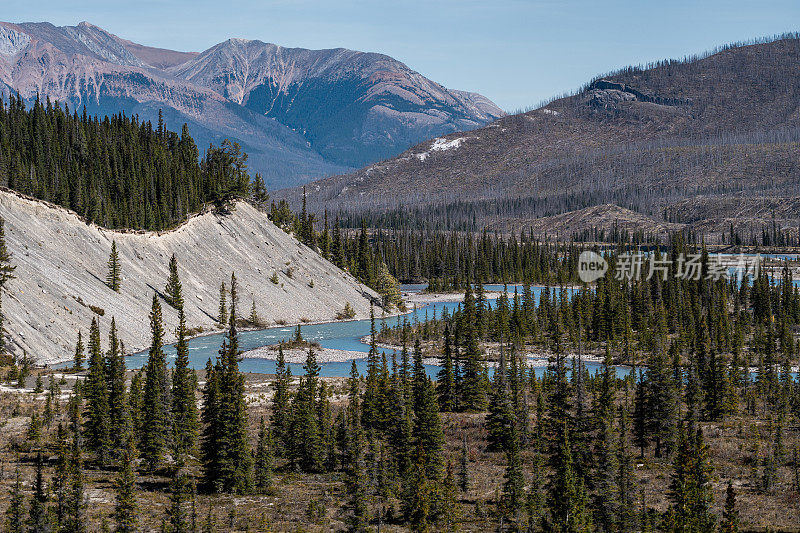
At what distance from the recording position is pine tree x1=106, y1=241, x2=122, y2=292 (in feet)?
340

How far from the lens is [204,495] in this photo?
142 feet

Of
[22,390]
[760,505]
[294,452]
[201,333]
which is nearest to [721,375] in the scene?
[760,505]

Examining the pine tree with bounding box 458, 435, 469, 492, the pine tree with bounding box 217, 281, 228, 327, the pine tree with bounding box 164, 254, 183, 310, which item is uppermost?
the pine tree with bounding box 164, 254, 183, 310

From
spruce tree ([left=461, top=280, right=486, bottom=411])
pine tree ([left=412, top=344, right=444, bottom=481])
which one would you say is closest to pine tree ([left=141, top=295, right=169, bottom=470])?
pine tree ([left=412, top=344, right=444, bottom=481])

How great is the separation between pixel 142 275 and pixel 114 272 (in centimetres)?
755

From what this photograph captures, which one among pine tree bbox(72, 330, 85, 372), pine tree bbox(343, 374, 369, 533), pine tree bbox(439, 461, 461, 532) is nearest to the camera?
pine tree bbox(343, 374, 369, 533)

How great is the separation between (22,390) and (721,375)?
53.7 meters

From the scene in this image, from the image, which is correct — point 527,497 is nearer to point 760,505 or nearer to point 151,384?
point 760,505

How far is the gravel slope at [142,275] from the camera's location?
88.0m

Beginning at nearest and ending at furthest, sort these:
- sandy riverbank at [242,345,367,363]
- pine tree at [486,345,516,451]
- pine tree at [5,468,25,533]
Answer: pine tree at [5,468,25,533], pine tree at [486,345,516,451], sandy riverbank at [242,345,367,363]

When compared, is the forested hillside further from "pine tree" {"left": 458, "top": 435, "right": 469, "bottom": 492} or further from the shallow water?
"pine tree" {"left": 458, "top": 435, "right": 469, "bottom": 492}

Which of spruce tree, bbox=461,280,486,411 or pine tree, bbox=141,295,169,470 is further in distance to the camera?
spruce tree, bbox=461,280,486,411

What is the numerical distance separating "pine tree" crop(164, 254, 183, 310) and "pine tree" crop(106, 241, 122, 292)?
21.9 ft

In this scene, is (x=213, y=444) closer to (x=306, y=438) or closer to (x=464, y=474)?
(x=306, y=438)
